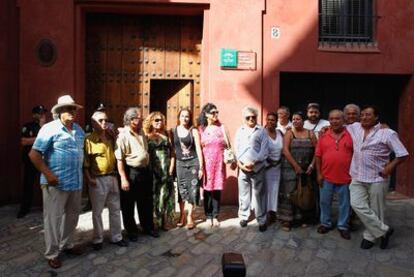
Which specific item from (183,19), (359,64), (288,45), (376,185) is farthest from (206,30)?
(376,185)

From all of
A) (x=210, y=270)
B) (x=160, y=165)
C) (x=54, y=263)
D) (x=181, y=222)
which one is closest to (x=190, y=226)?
(x=181, y=222)

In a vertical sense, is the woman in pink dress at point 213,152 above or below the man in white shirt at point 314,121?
below

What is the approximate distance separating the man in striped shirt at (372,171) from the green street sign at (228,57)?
8.11ft

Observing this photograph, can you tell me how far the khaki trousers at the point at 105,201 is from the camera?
5.38 metres

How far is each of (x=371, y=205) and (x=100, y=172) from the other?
10.6ft

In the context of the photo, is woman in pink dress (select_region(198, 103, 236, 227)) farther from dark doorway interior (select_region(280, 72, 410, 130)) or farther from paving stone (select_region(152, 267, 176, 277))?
dark doorway interior (select_region(280, 72, 410, 130))

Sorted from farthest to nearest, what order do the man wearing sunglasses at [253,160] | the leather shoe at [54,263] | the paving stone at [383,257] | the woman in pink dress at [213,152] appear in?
the woman in pink dress at [213,152]
the man wearing sunglasses at [253,160]
the paving stone at [383,257]
the leather shoe at [54,263]

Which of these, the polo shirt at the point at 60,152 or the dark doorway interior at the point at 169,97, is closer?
the polo shirt at the point at 60,152

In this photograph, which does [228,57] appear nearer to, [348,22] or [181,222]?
[348,22]

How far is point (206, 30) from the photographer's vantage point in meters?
7.50

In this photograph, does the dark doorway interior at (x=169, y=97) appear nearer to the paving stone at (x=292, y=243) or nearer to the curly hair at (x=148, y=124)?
the curly hair at (x=148, y=124)

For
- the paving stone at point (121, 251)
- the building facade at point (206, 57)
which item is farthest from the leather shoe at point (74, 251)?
the building facade at point (206, 57)

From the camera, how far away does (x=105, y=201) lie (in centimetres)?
554

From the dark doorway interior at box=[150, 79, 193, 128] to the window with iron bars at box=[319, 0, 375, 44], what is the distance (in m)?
2.51
